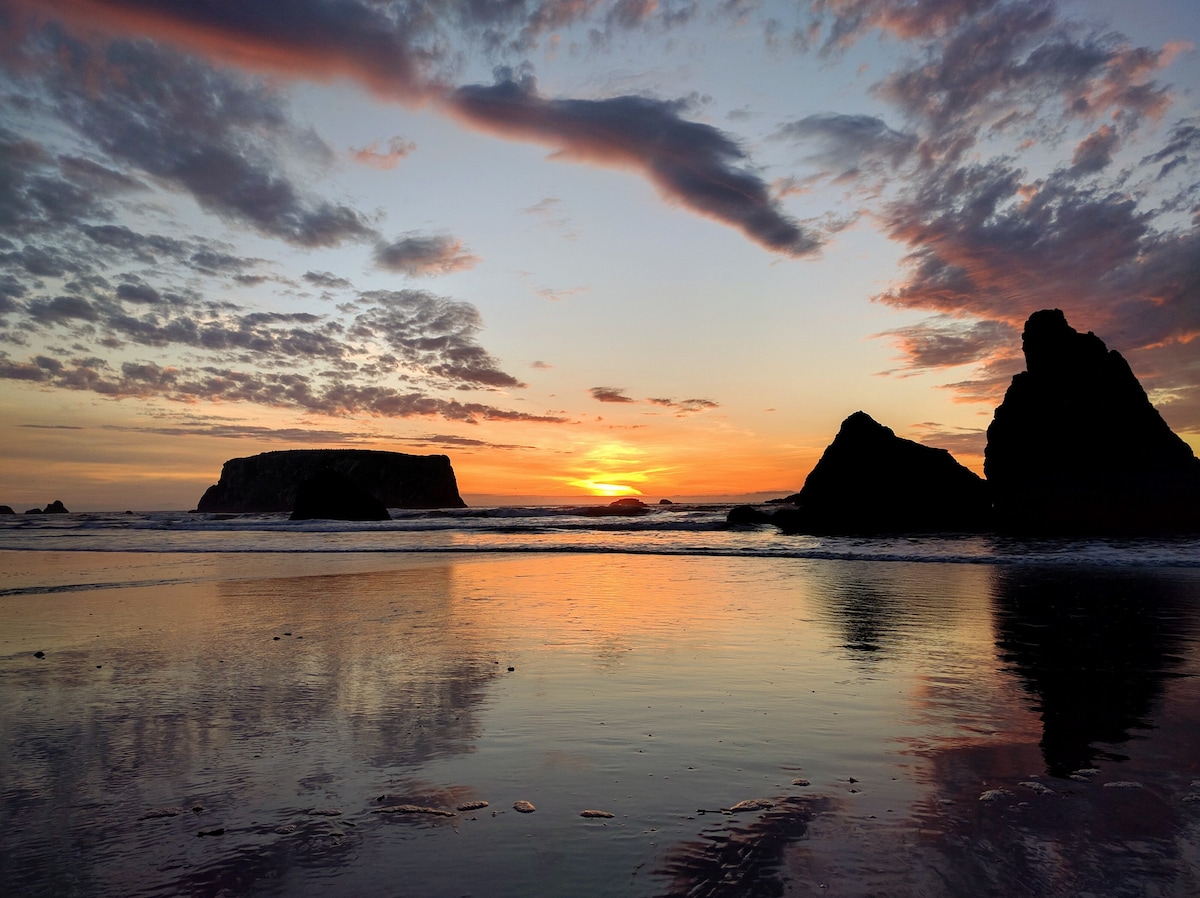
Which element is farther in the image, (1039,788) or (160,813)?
(1039,788)

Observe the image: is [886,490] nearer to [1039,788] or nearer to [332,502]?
[1039,788]

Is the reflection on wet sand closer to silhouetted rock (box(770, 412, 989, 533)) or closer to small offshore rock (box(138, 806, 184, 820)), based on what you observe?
small offshore rock (box(138, 806, 184, 820))

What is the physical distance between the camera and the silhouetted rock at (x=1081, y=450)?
32.1 m

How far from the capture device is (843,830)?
10.8 feet

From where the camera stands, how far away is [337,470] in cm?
11744

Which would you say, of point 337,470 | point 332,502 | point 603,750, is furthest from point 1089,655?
point 337,470

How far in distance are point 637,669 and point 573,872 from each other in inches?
160

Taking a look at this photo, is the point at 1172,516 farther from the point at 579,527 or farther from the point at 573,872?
the point at 573,872

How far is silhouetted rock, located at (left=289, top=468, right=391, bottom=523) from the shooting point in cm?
6009

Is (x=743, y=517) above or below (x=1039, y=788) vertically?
above

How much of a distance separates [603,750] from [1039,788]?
2.60 meters

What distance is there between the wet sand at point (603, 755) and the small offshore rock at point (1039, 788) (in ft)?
0.08

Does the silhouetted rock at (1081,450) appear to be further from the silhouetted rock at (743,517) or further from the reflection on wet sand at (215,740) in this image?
the reflection on wet sand at (215,740)

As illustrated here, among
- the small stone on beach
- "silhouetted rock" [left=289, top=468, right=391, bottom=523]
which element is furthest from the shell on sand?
Answer: "silhouetted rock" [left=289, top=468, right=391, bottom=523]
